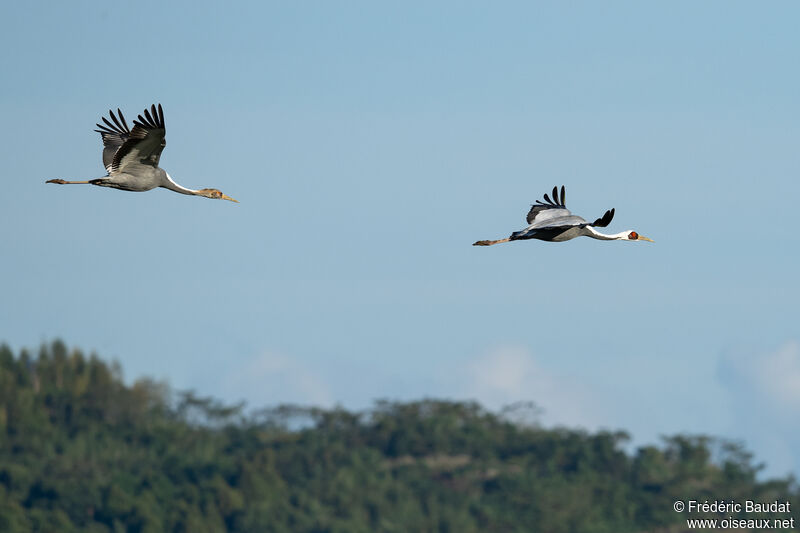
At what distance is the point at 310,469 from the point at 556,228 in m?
81.7

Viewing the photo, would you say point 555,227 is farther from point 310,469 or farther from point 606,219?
point 310,469

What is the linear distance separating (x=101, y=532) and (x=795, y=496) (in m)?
47.6

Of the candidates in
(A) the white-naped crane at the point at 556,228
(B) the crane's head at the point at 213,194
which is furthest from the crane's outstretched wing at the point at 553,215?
(B) the crane's head at the point at 213,194

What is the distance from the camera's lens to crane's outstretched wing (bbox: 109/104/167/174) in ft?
91.9

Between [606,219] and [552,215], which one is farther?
[552,215]

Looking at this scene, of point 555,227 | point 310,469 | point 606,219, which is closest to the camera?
point 606,219

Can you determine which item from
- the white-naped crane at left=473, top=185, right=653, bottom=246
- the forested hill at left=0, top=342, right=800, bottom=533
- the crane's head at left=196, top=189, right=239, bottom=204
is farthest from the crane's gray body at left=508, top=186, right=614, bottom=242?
the forested hill at left=0, top=342, right=800, bottom=533

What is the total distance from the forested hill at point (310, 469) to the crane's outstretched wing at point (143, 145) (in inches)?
2791

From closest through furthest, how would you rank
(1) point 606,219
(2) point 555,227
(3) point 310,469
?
(1) point 606,219
(2) point 555,227
(3) point 310,469

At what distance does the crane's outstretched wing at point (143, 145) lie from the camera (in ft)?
91.9

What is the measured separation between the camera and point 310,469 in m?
110

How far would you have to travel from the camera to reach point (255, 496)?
103625 mm

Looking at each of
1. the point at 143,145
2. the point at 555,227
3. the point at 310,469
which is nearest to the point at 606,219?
the point at 555,227

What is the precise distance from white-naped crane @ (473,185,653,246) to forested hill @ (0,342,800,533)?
228 feet
